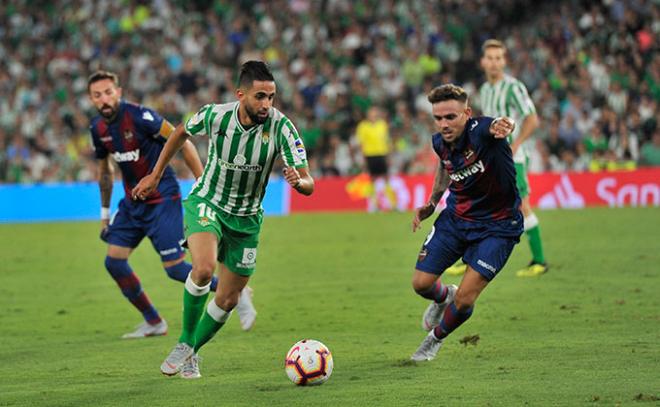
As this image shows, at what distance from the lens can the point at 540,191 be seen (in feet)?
72.7

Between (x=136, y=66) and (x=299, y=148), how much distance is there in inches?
834

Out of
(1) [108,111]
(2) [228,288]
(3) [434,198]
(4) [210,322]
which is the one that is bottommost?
(4) [210,322]

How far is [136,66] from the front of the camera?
2784cm

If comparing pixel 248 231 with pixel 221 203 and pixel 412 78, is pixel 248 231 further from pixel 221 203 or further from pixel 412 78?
pixel 412 78

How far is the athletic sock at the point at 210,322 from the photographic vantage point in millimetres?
7570

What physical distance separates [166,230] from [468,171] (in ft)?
9.20

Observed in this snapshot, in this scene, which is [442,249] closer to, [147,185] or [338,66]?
[147,185]

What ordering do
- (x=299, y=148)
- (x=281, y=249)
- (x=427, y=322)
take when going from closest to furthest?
1. (x=299, y=148)
2. (x=427, y=322)
3. (x=281, y=249)

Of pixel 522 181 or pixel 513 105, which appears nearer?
pixel 522 181

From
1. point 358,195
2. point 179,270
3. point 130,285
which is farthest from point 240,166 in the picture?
point 358,195

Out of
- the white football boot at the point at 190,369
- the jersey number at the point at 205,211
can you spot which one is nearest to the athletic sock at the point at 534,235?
the jersey number at the point at 205,211

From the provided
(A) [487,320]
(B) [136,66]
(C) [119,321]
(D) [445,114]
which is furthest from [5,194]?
(D) [445,114]

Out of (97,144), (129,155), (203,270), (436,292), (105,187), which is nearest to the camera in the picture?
(203,270)

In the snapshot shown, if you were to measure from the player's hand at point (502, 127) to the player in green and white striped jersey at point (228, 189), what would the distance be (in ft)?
4.22
